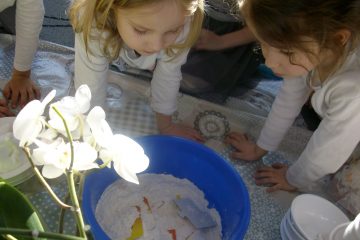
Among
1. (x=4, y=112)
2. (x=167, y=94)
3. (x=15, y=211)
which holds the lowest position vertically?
(x=4, y=112)

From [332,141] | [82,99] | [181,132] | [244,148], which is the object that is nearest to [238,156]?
[244,148]

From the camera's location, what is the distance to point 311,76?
0.90 metres

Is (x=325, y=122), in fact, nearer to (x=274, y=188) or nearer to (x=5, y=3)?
(x=274, y=188)

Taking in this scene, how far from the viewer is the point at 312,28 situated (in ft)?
2.24

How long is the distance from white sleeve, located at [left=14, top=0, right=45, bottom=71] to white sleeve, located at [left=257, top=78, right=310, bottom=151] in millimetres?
641

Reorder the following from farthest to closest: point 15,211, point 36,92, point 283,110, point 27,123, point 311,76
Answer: point 36,92, point 283,110, point 311,76, point 15,211, point 27,123

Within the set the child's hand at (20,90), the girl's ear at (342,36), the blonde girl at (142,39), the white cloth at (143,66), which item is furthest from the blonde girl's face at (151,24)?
the child's hand at (20,90)

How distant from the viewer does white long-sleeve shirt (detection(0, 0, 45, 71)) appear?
104 cm

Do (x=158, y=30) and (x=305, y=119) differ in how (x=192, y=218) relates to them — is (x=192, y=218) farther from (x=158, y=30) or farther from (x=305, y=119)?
(x=305, y=119)

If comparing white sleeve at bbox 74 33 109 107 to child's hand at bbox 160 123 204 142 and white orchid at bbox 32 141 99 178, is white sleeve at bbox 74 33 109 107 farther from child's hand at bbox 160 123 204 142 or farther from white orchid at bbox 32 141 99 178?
white orchid at bbox 32 141 99 178

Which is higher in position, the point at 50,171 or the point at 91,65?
the point at 50,171

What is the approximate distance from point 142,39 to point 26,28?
42 centimetres

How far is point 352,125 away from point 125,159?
61 centimetres

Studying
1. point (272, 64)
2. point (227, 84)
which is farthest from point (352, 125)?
point (227, 84)
